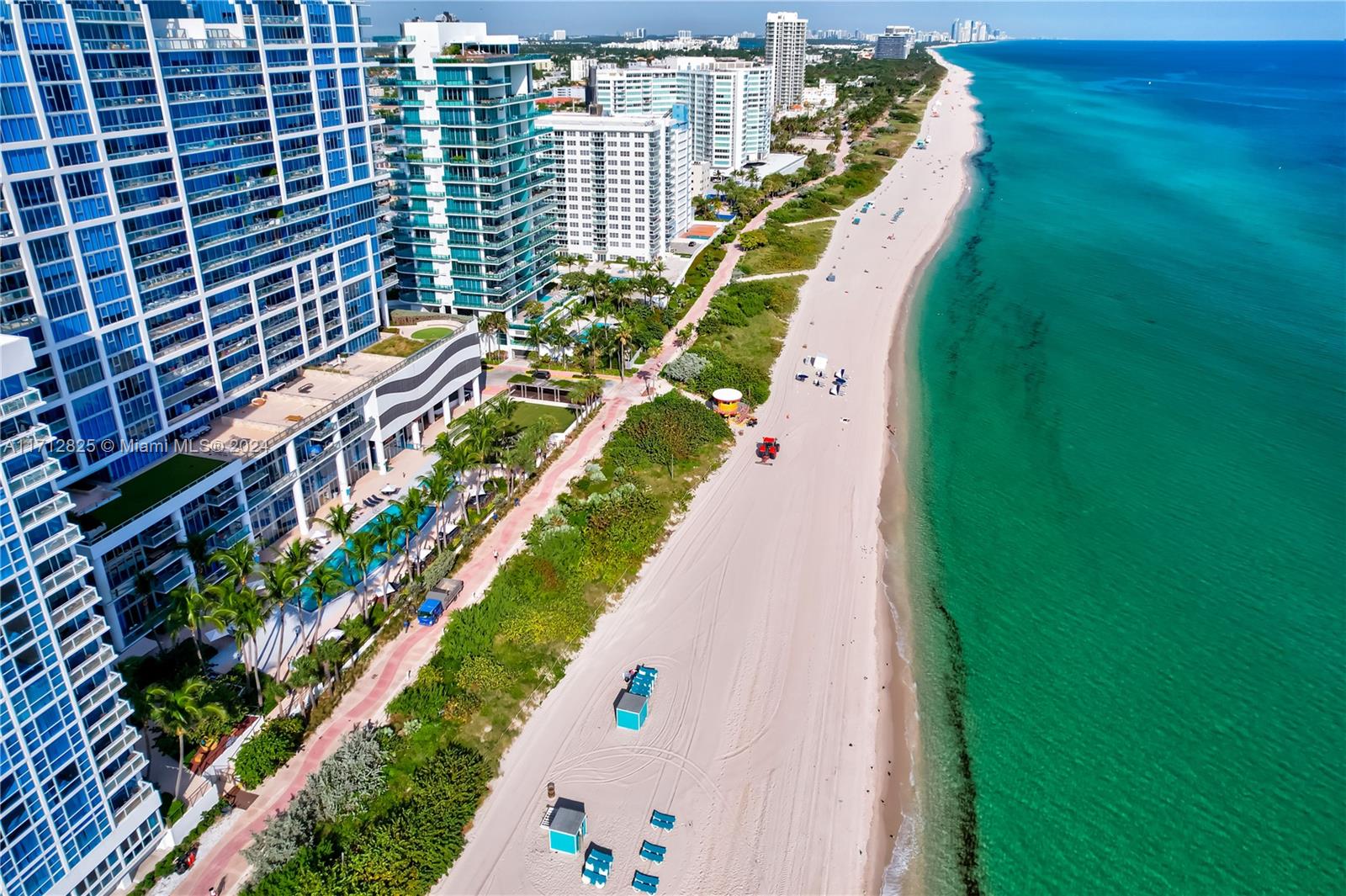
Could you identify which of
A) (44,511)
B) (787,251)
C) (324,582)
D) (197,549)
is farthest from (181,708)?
(787,251)

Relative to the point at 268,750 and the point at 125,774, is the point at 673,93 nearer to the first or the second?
the point at 268,750

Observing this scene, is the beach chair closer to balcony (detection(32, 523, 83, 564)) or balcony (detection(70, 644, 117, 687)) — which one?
balcony (detection(70, 644, 117, 687))

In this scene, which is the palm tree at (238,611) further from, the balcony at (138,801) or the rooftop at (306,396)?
the rooftop at (306,396)

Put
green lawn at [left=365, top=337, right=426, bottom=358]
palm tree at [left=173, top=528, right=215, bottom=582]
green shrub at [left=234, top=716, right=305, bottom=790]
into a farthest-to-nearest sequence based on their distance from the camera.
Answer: green lawn at [left=365, top=337, right=426, bottom=358]
palm tree at [left=173, top=528, right=215, bottom=582]
green shrub at [left=234, top=716, right=305, bottom=790]

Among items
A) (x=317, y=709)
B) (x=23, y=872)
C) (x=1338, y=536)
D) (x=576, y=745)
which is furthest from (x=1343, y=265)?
(x=23, y=872)

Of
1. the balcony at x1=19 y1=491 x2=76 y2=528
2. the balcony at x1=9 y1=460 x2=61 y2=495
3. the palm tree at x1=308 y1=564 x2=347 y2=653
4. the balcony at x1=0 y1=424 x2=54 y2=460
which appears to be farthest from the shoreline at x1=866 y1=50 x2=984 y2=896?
the balcony at x1=0 y1=424 x2=54 y2=460

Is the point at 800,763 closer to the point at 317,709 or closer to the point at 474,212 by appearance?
the point at 317,709

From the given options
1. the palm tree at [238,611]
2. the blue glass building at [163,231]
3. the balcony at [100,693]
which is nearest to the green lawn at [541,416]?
the blue glass building at [163,231]
